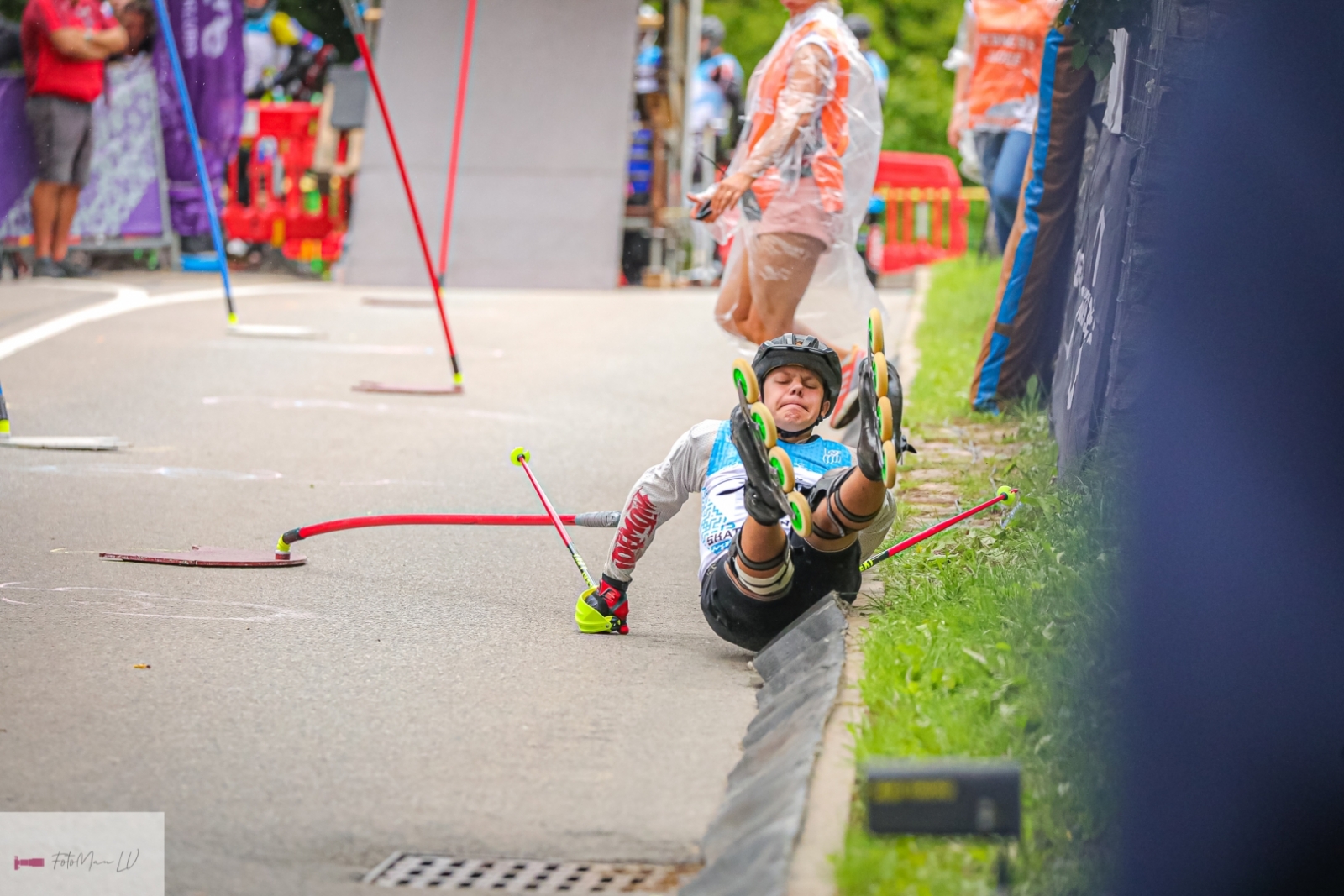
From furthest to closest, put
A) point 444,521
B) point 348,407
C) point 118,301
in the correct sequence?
1. point 118,301
2. point 348,407
3. point 444,521

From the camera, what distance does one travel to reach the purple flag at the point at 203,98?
16109 mm

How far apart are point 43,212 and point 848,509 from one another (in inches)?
455

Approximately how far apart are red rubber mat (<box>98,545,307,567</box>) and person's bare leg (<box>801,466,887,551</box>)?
199 centimetres

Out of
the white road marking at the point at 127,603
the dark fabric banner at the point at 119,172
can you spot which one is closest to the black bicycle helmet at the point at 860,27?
the dark fabric banner at the point at 119,172

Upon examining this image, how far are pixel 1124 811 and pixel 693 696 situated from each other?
1.66 metres

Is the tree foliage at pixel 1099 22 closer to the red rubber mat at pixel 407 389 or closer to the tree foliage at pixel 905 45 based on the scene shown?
the red rubber mat at pixel 407 389

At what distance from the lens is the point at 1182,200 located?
2896 mm

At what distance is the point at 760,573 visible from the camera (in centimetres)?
451

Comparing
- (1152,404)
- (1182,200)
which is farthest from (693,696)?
(1182,200)

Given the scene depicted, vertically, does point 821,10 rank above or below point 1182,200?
above

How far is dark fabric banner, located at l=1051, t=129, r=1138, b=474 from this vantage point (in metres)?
5.71

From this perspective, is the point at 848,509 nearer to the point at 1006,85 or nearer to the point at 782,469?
the point at 782,469

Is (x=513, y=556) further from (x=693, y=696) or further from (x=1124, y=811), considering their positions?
(x=1124, y=811)

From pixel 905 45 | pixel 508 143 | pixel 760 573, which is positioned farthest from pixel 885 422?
pixel 905 45
